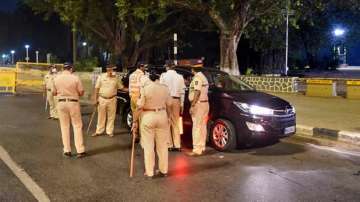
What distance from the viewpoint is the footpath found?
1077 centimetres

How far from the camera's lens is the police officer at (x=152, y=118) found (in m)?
6.88

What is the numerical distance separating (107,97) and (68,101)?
7.77ft

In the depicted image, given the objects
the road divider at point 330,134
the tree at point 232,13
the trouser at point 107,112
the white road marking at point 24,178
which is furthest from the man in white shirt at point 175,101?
the tree at point 232,13

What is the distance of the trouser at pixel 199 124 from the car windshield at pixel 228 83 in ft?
4.30

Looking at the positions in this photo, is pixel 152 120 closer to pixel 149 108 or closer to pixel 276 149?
pixel 149 108

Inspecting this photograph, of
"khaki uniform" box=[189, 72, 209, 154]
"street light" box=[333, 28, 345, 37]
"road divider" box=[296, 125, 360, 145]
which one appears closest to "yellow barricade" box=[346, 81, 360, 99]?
"road divider" box=[296, 125, 360, 145]

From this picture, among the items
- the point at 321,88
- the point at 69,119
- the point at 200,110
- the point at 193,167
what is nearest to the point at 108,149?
Answer: the point at 69,119

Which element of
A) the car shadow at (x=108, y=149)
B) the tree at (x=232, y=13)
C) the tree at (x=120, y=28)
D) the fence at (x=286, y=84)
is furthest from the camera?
the tree at (x=120, y=28)

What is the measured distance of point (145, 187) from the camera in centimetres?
661

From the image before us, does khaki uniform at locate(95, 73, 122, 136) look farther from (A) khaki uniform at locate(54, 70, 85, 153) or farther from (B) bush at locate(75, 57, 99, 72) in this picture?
(B) bush at locate(75, 57, 99, 72)

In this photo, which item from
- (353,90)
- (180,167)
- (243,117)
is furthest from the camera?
(353,90)

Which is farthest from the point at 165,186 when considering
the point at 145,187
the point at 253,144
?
the point at 253,144

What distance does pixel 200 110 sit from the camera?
8602 mm

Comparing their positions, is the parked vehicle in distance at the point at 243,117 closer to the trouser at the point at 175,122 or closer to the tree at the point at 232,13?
the trouser at the point at 175,122
